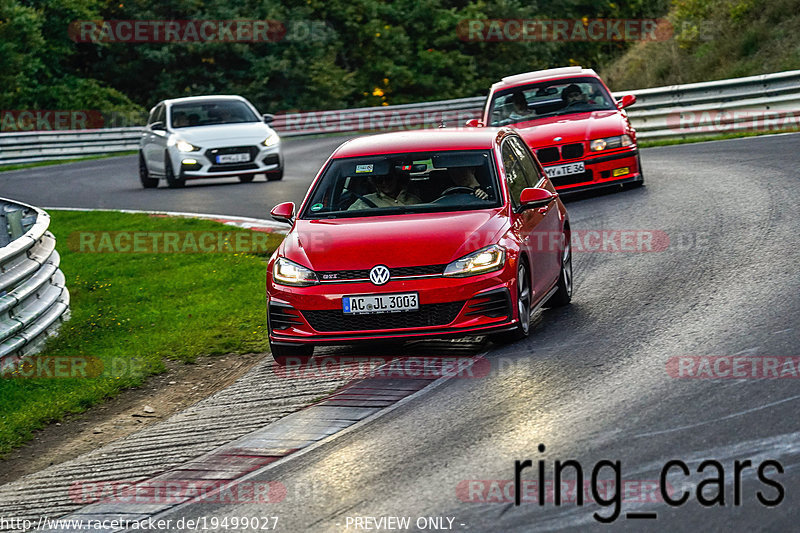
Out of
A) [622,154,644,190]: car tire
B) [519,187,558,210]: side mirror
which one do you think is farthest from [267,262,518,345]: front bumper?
Result: [622,154,644,190]: car tire

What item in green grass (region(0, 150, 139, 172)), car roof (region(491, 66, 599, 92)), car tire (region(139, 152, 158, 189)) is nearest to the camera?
car roof (region(491, 66, 599, 92))

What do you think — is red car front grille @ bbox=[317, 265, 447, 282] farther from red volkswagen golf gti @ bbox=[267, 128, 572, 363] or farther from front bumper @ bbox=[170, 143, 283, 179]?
front bumper @ bbox=[170, 143, 283, 179]

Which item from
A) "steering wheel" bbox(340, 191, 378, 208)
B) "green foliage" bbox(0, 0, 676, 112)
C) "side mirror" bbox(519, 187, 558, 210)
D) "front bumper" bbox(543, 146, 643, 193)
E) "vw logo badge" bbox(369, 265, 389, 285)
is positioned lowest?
"green foliage" bbox(0, 0, 676, 112)

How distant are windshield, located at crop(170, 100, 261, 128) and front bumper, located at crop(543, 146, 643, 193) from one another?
932cm

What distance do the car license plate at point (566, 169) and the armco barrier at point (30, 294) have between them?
6.79m

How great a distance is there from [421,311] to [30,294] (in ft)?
12.7

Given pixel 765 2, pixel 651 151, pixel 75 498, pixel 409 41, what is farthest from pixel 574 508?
pixel 409 41

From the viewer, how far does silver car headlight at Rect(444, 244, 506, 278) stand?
9164 millimetres

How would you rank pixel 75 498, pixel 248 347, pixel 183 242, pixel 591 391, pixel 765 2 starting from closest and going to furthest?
pixel 75 498, pixel 591 391, pixel 248 347, pixel 183 242, pixel 765 2

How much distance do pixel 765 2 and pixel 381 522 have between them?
28.4 metres

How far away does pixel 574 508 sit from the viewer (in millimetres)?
5895

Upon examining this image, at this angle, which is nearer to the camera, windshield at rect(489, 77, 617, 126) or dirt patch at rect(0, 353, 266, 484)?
dirt patch at rect(0, 353, 266, 484)

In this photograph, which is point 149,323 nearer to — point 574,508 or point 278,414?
point 278,414

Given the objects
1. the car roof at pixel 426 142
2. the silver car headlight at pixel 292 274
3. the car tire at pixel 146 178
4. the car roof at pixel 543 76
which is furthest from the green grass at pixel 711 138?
the silver car headlight at pixel 292 274
